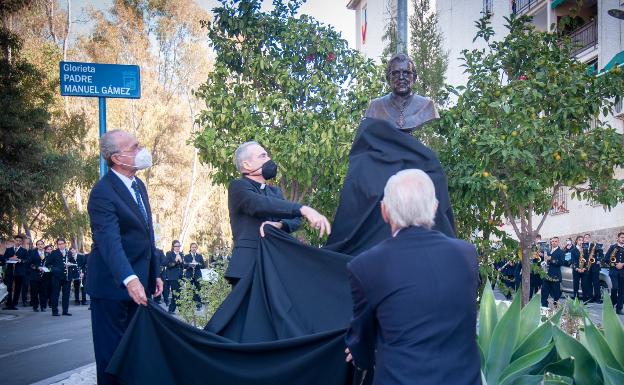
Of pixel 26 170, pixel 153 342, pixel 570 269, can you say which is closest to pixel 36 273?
pixel 26 170

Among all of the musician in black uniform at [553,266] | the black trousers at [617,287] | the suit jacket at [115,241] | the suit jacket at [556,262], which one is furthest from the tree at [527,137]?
the suit jacket at [556,262]

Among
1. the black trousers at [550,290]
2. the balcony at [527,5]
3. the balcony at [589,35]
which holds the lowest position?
the black trousers at [550,290]

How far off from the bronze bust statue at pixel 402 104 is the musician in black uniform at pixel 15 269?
68.9 ft

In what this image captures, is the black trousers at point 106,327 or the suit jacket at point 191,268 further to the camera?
the suit jacket at point 191,268

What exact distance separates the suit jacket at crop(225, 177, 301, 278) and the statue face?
43.8 inches

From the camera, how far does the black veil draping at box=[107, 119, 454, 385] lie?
4695 mm

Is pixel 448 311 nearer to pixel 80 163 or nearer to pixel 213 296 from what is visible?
pixel 213 296

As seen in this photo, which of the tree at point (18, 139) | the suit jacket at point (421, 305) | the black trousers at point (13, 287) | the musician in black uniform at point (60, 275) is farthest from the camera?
the black trousers at point (13, 287)

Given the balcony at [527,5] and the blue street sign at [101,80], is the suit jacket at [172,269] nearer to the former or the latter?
the blue street sign at [101,80]

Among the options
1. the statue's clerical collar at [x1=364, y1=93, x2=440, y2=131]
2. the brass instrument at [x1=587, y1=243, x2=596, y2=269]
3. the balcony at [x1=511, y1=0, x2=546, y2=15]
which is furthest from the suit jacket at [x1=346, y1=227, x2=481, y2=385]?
the balcony at [x1=511, y1=0, x2=546, y2=15]

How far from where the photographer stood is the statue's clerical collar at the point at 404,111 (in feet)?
18.0

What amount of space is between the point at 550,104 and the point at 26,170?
1738 centimetres

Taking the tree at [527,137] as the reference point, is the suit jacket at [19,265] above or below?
below

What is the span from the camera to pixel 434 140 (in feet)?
35.2
